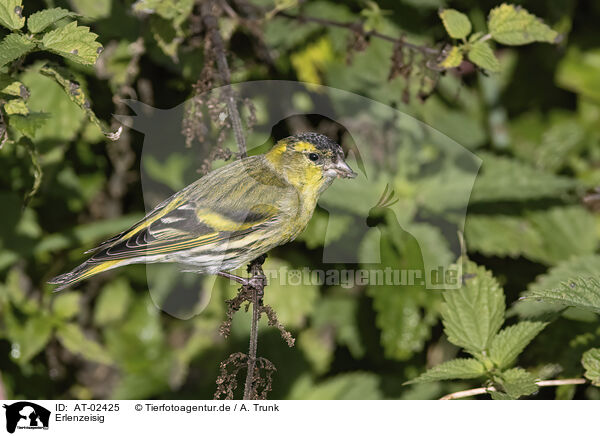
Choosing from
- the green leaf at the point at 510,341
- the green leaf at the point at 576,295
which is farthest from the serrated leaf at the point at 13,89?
the green leaf at the point at 510,341

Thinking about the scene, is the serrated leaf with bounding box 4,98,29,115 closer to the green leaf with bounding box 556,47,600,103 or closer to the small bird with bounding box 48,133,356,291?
the small bird with bounding box 48,133,356,291

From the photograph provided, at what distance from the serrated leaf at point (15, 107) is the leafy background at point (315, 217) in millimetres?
644

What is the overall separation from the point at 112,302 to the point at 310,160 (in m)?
1.93

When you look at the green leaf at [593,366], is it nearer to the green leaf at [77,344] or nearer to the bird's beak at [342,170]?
the bird's beak at [342,170]

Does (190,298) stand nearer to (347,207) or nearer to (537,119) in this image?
(347,207)

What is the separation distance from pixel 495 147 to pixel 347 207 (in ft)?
4.32

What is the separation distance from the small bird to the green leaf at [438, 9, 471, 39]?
670mm

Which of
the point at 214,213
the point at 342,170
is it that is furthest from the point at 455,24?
the point at 214,213

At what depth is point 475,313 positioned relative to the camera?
2.59 meters

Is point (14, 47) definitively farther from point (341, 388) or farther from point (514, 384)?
point (341, 388)

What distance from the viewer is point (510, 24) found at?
266cm

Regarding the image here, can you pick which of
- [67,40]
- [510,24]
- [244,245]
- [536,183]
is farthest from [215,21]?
[536,183]

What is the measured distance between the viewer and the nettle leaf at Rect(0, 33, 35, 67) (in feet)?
6.66
